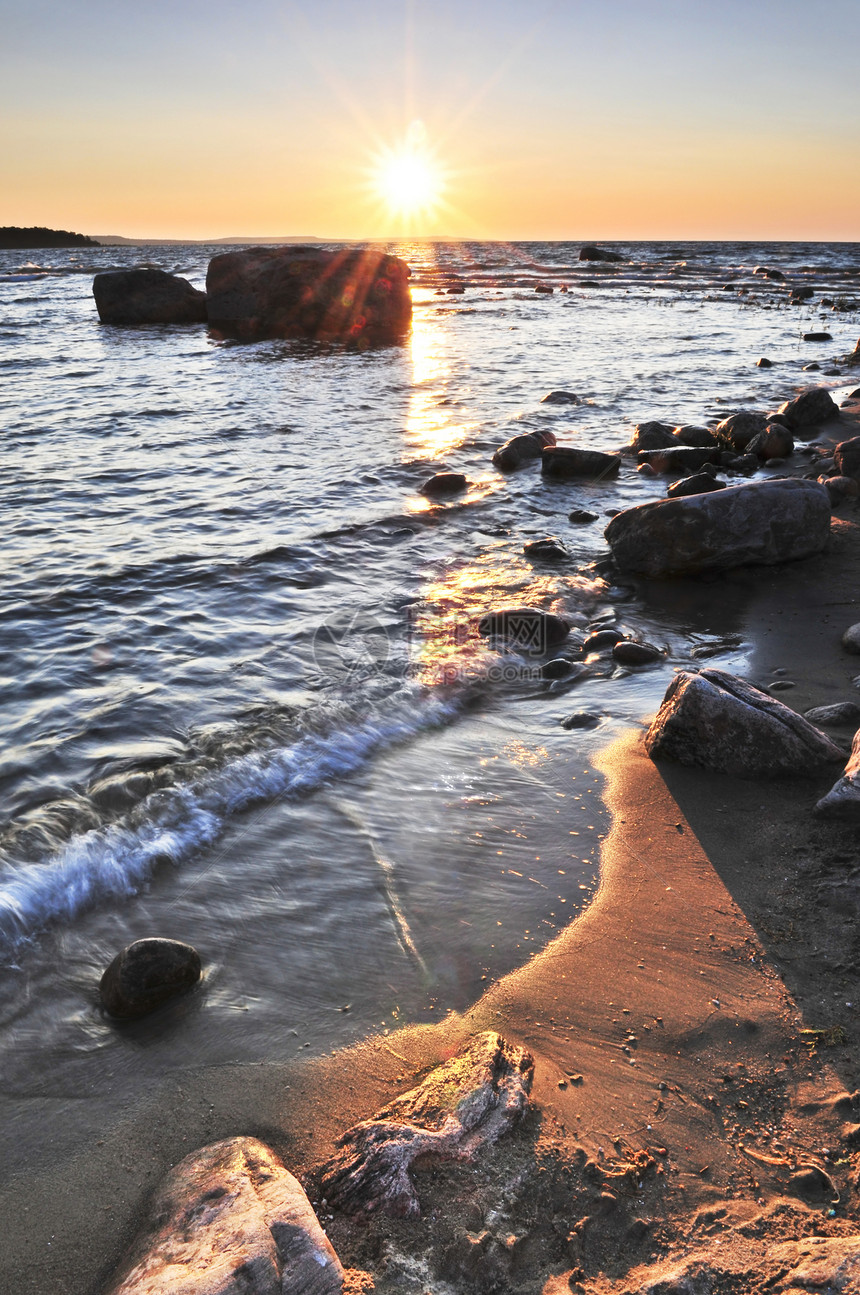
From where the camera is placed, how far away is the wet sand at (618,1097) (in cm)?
187

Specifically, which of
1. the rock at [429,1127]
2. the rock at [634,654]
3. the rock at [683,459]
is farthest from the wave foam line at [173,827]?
the rock at [683,459]

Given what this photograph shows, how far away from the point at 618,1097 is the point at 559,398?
1321cm

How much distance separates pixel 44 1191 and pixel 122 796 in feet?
6.65

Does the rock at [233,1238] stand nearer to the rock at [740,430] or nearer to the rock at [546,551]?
the rock at [546,551]

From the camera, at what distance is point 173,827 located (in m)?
3.73

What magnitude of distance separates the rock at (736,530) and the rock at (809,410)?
571 cm

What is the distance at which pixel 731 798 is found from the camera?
11.9 ft

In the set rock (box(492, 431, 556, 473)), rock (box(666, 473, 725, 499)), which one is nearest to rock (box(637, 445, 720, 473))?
rock (box(492, 431, 556, 473))

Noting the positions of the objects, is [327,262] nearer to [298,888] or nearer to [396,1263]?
[298,888]

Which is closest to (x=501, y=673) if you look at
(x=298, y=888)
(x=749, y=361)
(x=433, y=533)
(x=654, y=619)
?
(x=654, y=619)

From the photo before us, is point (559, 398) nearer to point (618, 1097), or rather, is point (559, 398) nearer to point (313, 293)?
point (313, 293)

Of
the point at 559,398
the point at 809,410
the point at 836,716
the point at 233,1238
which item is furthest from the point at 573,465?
the point at 233,1238

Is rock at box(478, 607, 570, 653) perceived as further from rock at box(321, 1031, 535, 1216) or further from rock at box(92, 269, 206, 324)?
rock at box(92, 269, 206, 324)

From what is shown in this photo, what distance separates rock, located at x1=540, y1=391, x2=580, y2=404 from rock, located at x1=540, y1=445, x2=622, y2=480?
4.27m
